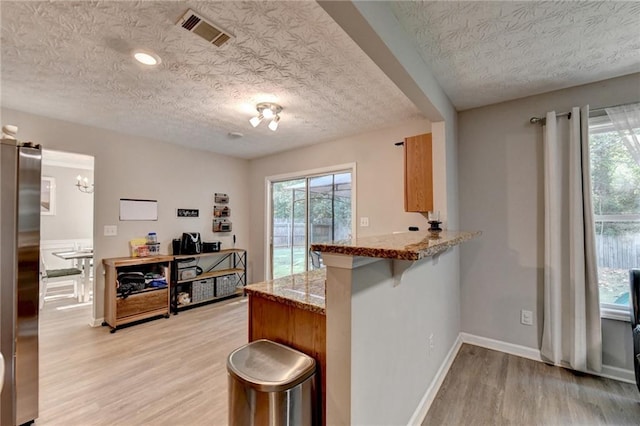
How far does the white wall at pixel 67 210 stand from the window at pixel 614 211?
782 centimetres

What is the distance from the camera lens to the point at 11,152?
1.65 metres

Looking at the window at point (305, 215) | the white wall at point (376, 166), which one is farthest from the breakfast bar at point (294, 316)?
the window at point (305, 215)

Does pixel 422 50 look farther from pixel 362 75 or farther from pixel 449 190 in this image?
pixel 449 190

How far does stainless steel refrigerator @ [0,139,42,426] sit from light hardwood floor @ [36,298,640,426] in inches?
9.7

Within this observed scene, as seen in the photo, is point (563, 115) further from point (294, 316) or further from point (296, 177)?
point (296, 177)

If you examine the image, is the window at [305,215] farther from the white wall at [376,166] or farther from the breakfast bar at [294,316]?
the breakfast bar at [294,316]

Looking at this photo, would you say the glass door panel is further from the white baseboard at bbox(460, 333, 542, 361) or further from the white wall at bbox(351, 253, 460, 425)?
the white wall at bbox(351, 253, 460, 425)

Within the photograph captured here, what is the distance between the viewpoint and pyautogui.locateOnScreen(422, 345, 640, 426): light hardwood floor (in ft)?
5.91

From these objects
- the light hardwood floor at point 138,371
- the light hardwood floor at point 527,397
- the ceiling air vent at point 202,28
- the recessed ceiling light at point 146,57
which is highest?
the recessed ceiling light at point 146,57

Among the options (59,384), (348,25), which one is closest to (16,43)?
(348,25)

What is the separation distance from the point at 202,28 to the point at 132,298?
322 cm

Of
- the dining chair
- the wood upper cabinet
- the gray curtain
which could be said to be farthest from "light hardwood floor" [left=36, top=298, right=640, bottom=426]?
the dining chair

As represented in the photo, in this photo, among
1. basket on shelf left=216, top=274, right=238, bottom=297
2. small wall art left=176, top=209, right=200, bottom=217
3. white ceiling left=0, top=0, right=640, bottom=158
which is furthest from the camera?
basket on shelf left=216, top=274, right=238, bottom=297

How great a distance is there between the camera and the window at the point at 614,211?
7.27 feet
